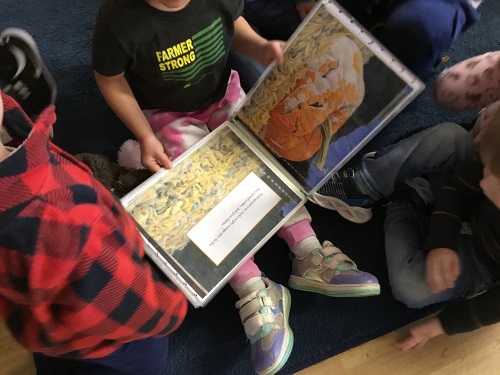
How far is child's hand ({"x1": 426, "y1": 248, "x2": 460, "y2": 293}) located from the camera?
0.84 metres

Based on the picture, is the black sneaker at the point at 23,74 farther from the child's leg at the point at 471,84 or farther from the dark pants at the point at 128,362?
the child's leg at the point at 471,84

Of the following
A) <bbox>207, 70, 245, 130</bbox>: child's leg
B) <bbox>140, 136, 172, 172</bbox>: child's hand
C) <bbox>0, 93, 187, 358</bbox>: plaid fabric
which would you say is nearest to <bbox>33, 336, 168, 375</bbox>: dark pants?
<bbox>0, 93, 187, 358</bbox>: plaid fabric

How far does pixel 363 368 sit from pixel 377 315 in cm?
10

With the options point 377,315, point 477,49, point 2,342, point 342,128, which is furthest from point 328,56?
point 2,342

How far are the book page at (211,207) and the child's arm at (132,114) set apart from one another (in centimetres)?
3

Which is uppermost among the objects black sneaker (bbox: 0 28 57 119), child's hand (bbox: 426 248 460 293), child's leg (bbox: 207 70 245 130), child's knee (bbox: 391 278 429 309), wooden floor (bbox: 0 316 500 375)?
black sneaker (bbox: 0 28 57 119)

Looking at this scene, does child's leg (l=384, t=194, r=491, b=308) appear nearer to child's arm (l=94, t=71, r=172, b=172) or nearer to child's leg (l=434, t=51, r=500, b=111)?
child's leg (l=434, t=51, r=500, b=111)

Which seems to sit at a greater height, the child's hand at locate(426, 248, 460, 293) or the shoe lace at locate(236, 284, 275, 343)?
the shoe lace at locate(236, 284, 275, 343)

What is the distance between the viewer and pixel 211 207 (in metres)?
0.81

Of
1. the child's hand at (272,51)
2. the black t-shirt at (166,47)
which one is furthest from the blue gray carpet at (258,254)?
the child's hand at (272,51)

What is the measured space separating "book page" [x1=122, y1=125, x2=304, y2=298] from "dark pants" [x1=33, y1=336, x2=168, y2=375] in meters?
0.11

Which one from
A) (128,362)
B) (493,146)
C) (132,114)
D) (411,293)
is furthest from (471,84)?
(128,362)

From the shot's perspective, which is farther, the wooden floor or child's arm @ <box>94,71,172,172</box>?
the wooden floor

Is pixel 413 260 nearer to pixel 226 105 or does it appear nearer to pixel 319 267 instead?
pixel 319 267
